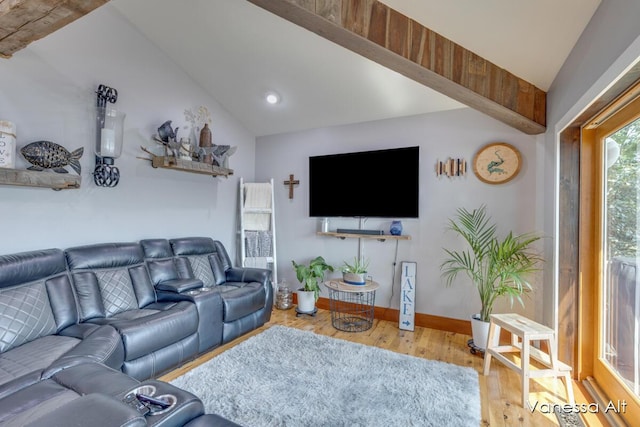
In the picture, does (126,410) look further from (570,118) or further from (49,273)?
(570,118)

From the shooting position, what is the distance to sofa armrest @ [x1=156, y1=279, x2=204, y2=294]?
2768mm

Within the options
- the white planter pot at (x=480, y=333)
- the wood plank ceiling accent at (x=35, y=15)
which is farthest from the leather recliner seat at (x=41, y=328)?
the white planter pot at (x=480, y=333)

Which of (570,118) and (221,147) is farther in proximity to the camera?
(221,147)

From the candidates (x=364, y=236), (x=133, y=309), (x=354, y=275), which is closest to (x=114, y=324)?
(x=133, y=309)

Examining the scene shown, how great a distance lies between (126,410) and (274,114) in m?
3.61

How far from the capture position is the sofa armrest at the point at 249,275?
133 inches

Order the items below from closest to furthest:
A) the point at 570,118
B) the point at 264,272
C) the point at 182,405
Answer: the point at 182,405, the point at 570,118, the point at 264,272

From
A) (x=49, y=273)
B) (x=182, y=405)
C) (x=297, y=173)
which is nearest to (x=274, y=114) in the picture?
(x=297, y=173)

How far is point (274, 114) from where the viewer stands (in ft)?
13.2

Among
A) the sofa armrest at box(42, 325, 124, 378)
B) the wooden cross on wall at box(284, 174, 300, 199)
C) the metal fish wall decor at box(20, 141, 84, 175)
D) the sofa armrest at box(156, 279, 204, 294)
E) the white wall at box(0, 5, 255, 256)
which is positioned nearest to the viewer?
the sofa armrest at box(42, 325, 124, 378)

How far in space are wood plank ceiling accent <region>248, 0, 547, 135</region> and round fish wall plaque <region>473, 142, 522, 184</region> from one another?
1.16ft

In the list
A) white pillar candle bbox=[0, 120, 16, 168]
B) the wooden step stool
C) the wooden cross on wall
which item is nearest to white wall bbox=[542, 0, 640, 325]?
the wooden step stool

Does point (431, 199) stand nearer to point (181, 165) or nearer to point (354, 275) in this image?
point (354, 275)

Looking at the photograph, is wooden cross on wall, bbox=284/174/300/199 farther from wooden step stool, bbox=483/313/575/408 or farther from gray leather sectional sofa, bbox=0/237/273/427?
wooden step stool, bbox=483/313/575/408
